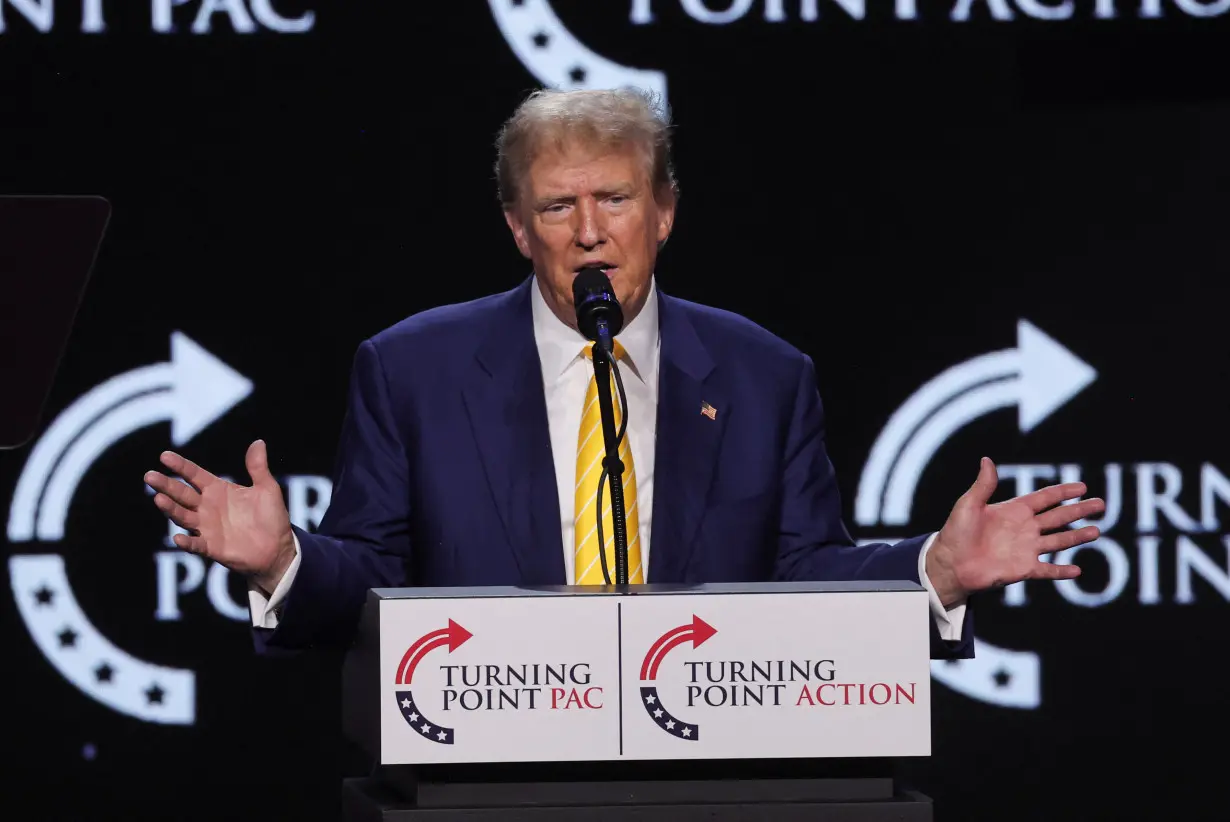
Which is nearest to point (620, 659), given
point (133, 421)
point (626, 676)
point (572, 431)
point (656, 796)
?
point (626, 676)

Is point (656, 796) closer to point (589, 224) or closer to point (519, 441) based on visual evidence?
point (519, 441)

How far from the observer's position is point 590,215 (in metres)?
2.66

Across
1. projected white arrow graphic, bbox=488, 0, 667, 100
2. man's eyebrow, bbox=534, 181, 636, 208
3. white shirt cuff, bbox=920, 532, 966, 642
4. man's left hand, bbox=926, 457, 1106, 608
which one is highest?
projected white arrow graphic, bbox=488, 0, 667, 100

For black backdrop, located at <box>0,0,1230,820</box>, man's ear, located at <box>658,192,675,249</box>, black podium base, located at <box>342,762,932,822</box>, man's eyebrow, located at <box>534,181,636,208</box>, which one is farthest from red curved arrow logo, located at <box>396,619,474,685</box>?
black backdrop, located at <box>0,0,1230,820</box>

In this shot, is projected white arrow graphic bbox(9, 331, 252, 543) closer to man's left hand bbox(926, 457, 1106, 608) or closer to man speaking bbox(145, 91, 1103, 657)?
man speaking bbox(145, 91, 1103, 657)

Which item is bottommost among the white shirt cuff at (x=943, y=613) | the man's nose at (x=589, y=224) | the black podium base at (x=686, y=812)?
the black podium base at (x=686, y=812)

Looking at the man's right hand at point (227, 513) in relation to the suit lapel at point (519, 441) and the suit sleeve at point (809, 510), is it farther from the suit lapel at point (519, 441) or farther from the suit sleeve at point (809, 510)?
the suit sleeve at point (809, 510)

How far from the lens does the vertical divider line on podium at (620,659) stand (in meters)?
1.88

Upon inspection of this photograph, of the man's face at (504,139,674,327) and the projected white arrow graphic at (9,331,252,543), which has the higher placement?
the man's face at (504,139,674,327)

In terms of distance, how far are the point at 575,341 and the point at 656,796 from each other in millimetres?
1031

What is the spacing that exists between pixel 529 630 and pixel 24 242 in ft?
3.71

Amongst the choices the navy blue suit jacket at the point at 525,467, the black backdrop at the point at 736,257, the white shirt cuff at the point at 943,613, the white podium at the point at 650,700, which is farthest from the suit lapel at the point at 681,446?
the black backdrop at the point at 736,257

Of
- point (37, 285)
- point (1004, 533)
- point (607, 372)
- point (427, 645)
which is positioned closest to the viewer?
point (427, 645)

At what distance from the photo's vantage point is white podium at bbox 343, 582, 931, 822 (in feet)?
6.15
